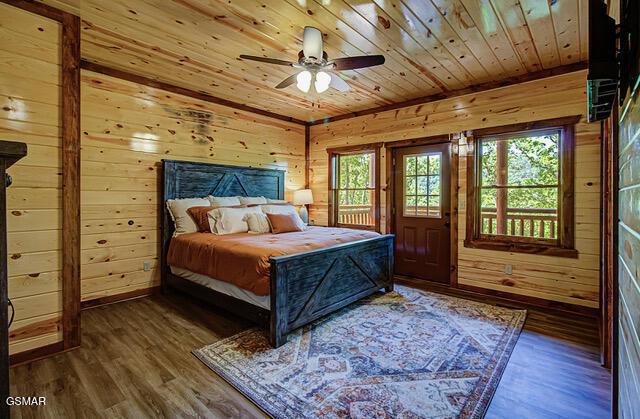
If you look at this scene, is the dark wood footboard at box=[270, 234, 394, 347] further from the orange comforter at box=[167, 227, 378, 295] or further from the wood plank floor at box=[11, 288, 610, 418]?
the wood plank floor at box=[11, 288, 610, 418]

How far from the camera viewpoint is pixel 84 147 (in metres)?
3.17

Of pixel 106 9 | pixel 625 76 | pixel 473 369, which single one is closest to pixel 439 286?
pixel 473 369

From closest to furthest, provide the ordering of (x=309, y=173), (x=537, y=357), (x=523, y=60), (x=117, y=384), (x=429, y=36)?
(x=117, y=384) < (x=537, y=357) < (x=429, y=36) < (x=523, y=60) < (x=309, y=173)

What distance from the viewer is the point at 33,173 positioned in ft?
7.23

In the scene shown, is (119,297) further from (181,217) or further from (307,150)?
(307,150)

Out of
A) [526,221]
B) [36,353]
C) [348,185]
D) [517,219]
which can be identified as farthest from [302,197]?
[36,353]

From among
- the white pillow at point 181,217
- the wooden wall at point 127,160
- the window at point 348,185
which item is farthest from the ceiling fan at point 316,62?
the window at point 348,185

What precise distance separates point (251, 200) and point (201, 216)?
862 mm

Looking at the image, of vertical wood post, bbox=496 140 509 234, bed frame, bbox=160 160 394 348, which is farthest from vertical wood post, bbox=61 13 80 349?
vertical wood post, bbox=496 140 509 234

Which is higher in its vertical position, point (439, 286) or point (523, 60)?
point (523, 60)

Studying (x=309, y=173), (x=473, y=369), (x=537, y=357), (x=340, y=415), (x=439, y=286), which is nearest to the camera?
(x=340, y=415)

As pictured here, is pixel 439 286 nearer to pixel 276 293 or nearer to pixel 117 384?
pixel 276 293

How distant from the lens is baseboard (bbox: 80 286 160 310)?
10.6 ft

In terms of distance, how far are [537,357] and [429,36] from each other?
2646 mm
